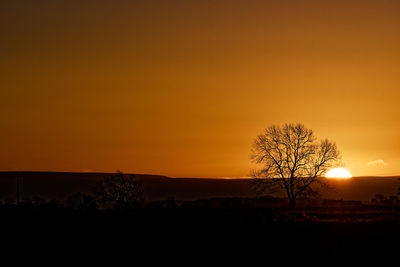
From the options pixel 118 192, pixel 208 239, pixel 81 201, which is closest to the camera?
pixel 208 239

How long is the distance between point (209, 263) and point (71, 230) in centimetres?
991

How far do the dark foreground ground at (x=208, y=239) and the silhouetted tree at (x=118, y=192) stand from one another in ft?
46.3

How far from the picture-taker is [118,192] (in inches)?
1977

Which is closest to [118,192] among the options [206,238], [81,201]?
[81,201]

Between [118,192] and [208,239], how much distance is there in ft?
81.7

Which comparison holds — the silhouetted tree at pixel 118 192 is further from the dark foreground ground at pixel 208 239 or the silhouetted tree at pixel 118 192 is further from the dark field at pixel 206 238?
the dark foreground ground at pixel 208 239

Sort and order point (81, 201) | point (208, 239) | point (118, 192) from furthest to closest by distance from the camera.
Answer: point (81, 201), point (118, 192), point (208, 239)

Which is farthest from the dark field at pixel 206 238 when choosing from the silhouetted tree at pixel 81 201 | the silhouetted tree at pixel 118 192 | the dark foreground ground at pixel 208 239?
the silhouetted tree at pixel 118 192

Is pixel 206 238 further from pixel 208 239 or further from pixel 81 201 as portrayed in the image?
pixel 81 201

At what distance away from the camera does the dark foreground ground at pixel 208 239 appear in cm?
2312

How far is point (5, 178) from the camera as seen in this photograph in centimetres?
15362

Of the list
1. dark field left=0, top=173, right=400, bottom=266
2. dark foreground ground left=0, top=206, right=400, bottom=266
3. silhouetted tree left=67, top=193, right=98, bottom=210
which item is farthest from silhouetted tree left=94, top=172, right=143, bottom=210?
dark foreground ground left=0, top=206, right=400, bottom=266

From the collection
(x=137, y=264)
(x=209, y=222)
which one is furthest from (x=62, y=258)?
(x=209, y=222)

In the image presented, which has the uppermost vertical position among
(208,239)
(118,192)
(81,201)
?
(118,192)
